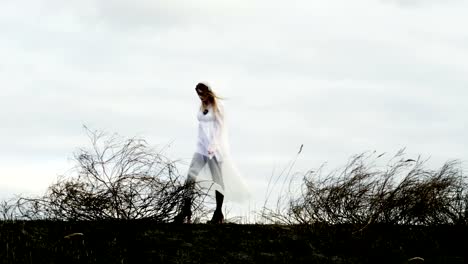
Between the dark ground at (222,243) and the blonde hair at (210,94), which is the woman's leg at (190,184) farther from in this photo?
the blonde hair at (210,94)

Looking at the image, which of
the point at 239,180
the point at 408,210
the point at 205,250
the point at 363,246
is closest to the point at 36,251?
the point at 205,250

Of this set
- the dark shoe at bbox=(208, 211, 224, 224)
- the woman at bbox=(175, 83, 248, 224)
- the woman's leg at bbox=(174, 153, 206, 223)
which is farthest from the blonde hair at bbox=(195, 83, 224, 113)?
the dark shoe at bbox=(208, 211, 224, 224)

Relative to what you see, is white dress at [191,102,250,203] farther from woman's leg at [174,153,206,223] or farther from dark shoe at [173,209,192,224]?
dark shoe at [173,209,192,224]

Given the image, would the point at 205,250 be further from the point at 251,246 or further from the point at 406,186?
the point at 406,186

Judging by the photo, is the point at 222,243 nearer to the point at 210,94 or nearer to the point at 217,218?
the point at 217,218

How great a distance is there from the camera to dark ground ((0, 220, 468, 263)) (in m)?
9.28

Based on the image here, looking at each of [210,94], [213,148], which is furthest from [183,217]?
[210,94]

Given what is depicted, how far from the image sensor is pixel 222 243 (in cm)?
988

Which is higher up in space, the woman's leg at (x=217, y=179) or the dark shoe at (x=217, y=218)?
the woman's leg at (x=217, y=179)

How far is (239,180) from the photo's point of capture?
1105 cm

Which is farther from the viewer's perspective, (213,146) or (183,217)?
(213,146)

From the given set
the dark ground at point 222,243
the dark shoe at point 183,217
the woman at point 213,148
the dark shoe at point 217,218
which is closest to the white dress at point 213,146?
the woman at point 213,148

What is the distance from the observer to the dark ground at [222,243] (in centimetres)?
928

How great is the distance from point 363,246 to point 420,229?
113cm
